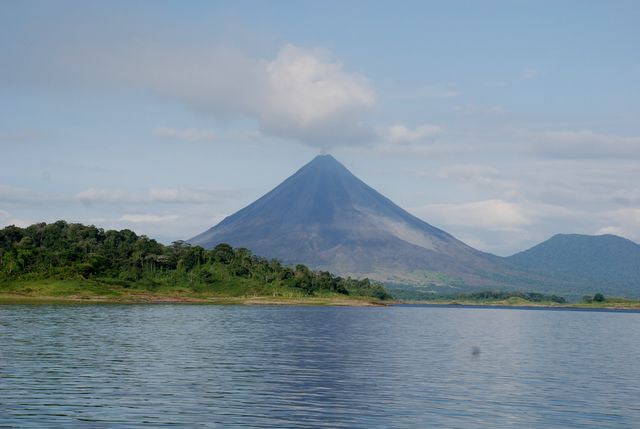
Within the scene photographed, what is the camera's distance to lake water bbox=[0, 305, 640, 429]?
39.9 m

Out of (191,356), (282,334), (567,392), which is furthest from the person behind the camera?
(282,334)

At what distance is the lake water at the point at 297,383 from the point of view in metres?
39.9

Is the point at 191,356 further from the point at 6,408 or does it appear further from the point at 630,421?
the point at 630,421

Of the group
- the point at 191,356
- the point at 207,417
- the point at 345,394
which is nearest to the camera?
the point at 207,417

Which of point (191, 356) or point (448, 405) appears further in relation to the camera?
point (191, 356)

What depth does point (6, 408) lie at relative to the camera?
39.2 metres

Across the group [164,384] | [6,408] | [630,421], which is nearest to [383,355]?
[164,384]

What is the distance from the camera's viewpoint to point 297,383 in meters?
53.0

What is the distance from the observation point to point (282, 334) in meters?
102

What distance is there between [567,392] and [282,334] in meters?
54.0

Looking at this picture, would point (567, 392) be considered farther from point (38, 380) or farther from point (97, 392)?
point (38, 380)

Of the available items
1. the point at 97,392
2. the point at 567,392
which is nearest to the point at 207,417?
the point at 97,392

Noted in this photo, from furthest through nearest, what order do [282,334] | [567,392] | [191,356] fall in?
[282,334] → [191,356] → [567,392]

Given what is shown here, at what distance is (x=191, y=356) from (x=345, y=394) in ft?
78.4
